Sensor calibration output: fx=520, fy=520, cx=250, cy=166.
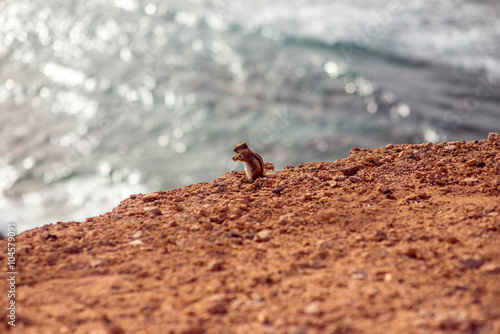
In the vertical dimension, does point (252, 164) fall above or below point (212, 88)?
below

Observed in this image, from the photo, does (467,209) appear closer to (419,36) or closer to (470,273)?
(470,273)

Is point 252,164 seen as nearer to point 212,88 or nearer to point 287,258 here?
point 287,258

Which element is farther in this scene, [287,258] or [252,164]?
[252,164]

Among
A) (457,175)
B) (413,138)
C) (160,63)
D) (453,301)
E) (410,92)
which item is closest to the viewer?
(453,301)

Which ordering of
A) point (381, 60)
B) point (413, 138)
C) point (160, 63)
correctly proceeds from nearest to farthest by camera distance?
1. point (413, 138)
2. point (381, 60)
3. point (160, 63)

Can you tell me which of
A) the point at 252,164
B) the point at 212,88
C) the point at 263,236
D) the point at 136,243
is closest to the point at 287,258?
the point at 263,236

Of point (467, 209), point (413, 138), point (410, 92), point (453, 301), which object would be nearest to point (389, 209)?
point (467, 209)

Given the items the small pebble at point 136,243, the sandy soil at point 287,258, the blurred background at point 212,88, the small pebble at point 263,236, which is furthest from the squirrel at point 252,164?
the blurred background at point 212,88
